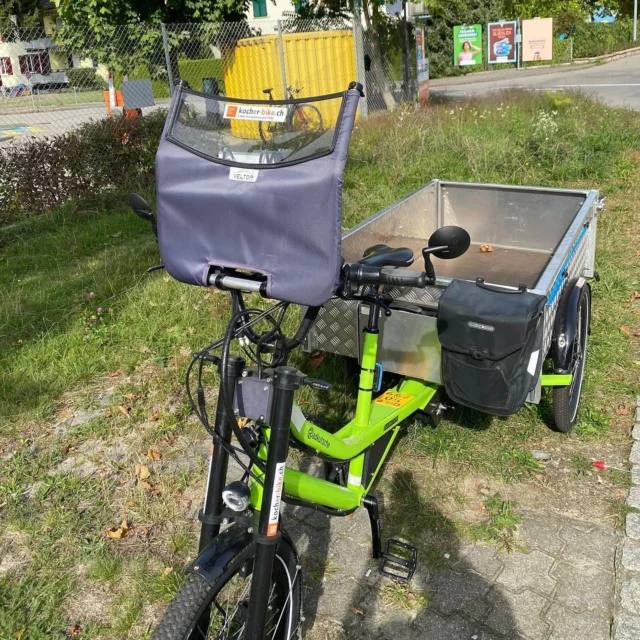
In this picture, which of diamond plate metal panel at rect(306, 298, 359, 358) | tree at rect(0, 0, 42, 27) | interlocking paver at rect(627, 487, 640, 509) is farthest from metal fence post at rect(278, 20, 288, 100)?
tree at rect(0, 0, 42, 27)

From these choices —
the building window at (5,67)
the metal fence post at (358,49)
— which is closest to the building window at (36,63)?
the building window at (5,67)

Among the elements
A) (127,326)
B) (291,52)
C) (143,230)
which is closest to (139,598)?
(127,326)

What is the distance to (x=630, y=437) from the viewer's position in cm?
372

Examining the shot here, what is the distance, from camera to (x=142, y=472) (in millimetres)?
3639

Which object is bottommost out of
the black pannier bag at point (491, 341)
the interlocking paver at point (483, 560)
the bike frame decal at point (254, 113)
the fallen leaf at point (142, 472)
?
the interlocking paver at point (483, 560)

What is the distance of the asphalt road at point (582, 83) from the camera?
18.5 metres

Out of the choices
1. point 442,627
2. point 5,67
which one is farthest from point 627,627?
point 5,67

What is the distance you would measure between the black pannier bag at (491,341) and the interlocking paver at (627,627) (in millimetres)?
899

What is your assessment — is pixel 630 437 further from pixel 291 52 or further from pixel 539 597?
pixel 291 52

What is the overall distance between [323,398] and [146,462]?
1.13m

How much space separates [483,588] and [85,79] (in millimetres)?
10335

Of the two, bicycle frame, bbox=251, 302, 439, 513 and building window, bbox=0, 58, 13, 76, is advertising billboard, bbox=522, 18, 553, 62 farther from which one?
bicycle frame, bbox=251, 302, 439, 513

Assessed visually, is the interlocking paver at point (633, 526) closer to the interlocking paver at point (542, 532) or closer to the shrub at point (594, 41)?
the interlocking paver at point (542, 532)

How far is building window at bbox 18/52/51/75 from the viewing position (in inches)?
420
